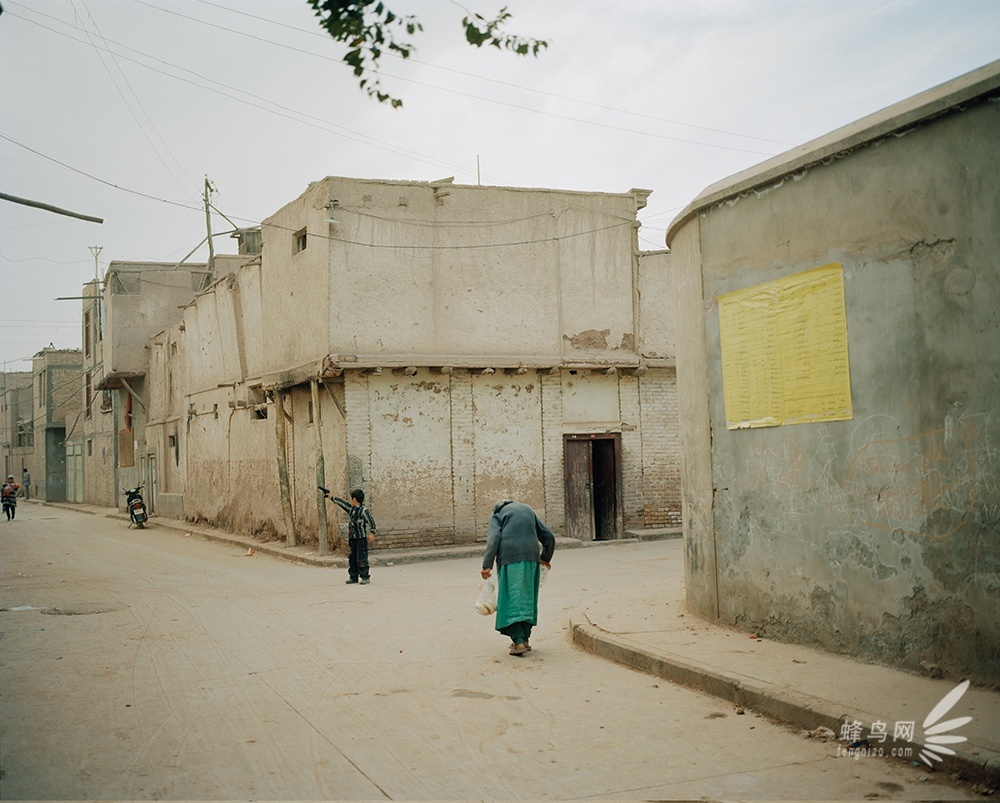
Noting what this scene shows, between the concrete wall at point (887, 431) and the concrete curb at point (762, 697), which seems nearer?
the concrete curb at point (762, 697)

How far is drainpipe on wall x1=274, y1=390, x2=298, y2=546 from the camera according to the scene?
2133 centimetres

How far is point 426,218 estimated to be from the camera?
20359 mm

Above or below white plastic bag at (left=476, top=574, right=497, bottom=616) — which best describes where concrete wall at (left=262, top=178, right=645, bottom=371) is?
above

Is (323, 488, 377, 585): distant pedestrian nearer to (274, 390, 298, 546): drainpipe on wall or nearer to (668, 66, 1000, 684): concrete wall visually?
(274, 390, 298, 546): drainpipe on wall

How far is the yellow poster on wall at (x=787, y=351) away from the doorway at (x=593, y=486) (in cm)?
1259

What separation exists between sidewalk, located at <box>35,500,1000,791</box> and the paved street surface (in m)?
0.14

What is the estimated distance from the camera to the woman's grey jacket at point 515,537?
9.26m

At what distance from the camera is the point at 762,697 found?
21.9 feet

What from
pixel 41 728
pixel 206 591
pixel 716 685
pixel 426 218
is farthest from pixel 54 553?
pixel 716 685

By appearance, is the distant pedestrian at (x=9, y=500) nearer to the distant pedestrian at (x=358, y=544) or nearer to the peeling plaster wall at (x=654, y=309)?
the distant pedestrian at (x=358, y=544)

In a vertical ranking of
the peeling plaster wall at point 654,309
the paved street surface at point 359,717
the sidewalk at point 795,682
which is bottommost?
the paved street surface at point 359,717

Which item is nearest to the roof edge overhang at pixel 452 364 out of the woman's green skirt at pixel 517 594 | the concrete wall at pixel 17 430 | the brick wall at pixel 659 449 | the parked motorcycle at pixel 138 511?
the brick wall at pixel 659 449

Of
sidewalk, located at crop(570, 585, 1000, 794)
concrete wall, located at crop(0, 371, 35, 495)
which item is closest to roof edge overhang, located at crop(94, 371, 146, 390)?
concrete wall, located at crop(0, 371, 35, 495)

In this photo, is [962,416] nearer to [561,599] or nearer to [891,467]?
[891,467]
